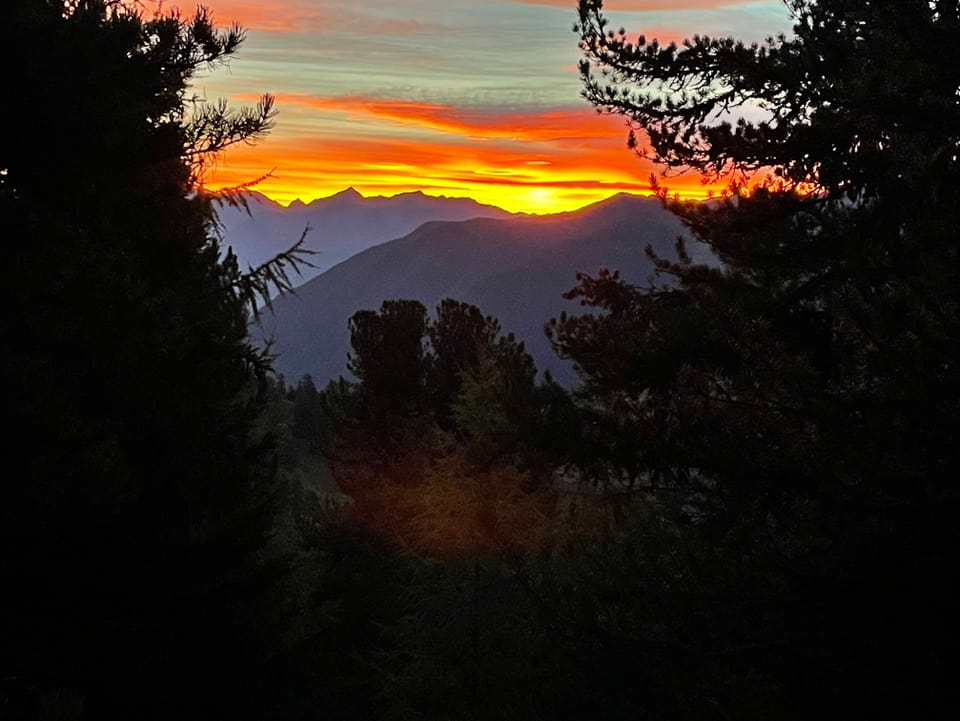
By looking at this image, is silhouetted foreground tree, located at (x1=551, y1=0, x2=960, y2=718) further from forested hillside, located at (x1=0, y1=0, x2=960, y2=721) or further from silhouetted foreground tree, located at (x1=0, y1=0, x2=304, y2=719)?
silhouetted foreground tree, located at (x1=0, y1=0, x2=304, y2=719)

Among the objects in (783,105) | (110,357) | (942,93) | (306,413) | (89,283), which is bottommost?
(306,413)

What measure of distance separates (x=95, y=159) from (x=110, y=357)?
2.00 meters

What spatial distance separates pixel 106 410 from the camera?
7.49 m

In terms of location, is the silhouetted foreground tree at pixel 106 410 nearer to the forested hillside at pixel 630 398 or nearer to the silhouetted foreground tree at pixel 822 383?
the forested hillside at pixel 630 398

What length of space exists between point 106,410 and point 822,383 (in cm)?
592

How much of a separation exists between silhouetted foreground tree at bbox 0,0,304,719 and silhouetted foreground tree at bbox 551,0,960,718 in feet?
13.0

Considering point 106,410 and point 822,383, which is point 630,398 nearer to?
point 822,383

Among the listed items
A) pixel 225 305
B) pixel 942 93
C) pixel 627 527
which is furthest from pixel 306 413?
pixel 942 93

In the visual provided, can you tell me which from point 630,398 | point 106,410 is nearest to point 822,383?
point 630,398

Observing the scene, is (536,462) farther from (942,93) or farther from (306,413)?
(306,413)

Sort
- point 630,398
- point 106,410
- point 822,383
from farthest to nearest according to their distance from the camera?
point 630,398 → point 106,410 → point 822,383

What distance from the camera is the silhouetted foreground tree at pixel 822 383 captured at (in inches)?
169

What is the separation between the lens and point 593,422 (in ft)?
32.2

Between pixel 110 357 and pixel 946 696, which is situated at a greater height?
pixel 110 357
